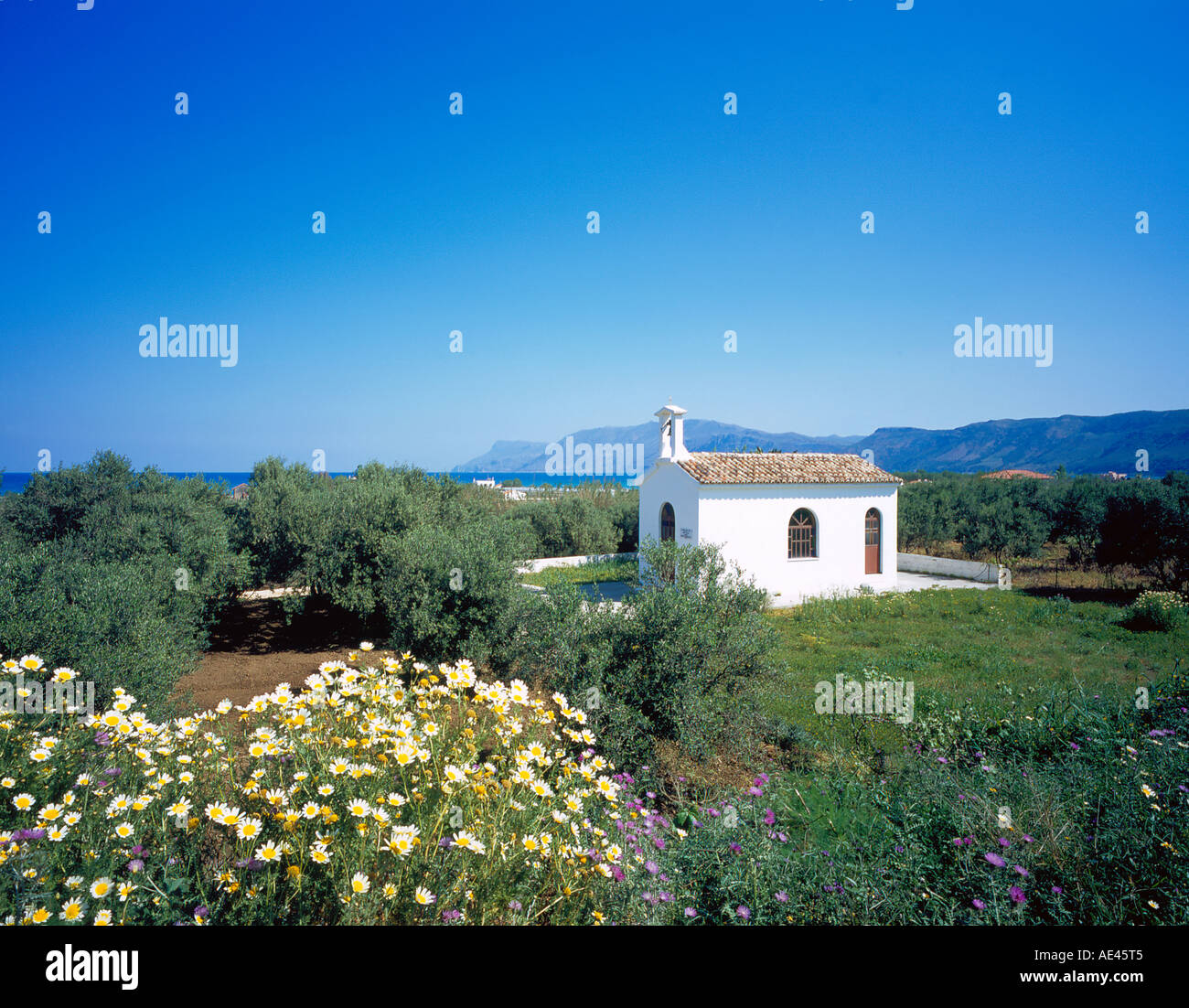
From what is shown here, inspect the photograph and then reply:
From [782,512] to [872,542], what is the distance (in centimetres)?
388

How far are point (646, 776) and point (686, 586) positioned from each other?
235 cm

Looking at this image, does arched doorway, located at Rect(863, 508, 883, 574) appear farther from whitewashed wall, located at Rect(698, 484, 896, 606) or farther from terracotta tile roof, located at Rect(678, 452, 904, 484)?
terracotta tile roof, located at Rect(678, 452, 904, 484)

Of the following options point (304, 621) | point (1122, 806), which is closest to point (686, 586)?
point (1122, 806)

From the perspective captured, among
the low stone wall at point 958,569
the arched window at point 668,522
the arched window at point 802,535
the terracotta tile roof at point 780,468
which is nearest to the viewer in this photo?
the terracotta tile roof at point 780,468

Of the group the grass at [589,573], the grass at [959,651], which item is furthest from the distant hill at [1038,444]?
the grass at [959,651]

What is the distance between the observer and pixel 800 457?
837 inches

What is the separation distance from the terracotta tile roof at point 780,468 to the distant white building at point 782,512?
0.11ft

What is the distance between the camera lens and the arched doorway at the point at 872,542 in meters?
20.6

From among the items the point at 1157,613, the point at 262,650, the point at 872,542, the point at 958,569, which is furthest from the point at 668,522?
the point at 262,650

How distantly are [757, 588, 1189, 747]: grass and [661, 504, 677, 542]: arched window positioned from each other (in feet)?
14.9

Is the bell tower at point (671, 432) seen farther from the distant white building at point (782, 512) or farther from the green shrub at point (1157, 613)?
the green shrub at point (1157, 613)

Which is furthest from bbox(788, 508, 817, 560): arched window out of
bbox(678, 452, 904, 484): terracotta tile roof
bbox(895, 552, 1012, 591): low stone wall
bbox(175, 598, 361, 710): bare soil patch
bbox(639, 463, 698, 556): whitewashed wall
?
bbox(175, 598, 361, 710): bare soil patch

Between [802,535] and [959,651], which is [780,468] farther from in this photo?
[959,651]
